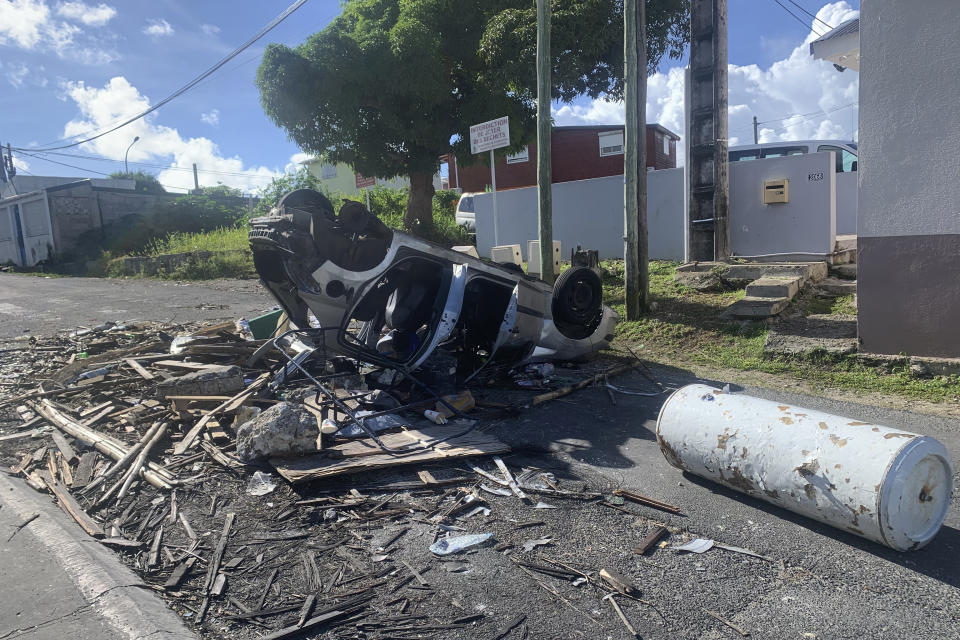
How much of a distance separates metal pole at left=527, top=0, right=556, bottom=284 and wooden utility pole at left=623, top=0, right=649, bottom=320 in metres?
1.16

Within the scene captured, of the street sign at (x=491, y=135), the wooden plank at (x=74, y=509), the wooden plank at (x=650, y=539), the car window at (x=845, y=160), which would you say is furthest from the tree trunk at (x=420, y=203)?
the wooden plank at (x=650, y=539)

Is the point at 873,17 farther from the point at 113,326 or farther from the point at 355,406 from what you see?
the point at 113,326

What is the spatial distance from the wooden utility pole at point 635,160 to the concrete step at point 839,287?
8.43ft

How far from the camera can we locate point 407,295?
6.67m

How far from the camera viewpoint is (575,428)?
570 centimetres

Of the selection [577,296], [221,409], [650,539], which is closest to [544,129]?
[577,296]

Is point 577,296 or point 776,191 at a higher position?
point 776,191

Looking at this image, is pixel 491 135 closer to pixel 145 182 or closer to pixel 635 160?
pixel 635 160

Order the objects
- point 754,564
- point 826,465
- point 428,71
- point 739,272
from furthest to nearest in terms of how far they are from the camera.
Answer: point 428,71 → point 739,272 → point 826,465 → point 754,564

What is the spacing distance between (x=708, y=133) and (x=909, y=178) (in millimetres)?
4564

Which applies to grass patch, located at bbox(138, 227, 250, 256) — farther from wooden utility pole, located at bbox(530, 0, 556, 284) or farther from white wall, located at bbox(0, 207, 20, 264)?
white wall, located at bbox(0, 207, 20, 264)

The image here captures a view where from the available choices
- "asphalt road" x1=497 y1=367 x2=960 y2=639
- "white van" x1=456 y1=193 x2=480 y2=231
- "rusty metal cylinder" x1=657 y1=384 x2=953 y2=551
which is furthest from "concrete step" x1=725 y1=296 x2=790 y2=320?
"white van" x1=456 y1=193 x2=480 y2=231

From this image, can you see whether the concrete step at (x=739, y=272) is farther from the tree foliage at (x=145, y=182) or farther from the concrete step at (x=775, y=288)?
the tree foliage at (x=145, y=182)

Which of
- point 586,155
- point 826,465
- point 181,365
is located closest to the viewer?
point 826,465
